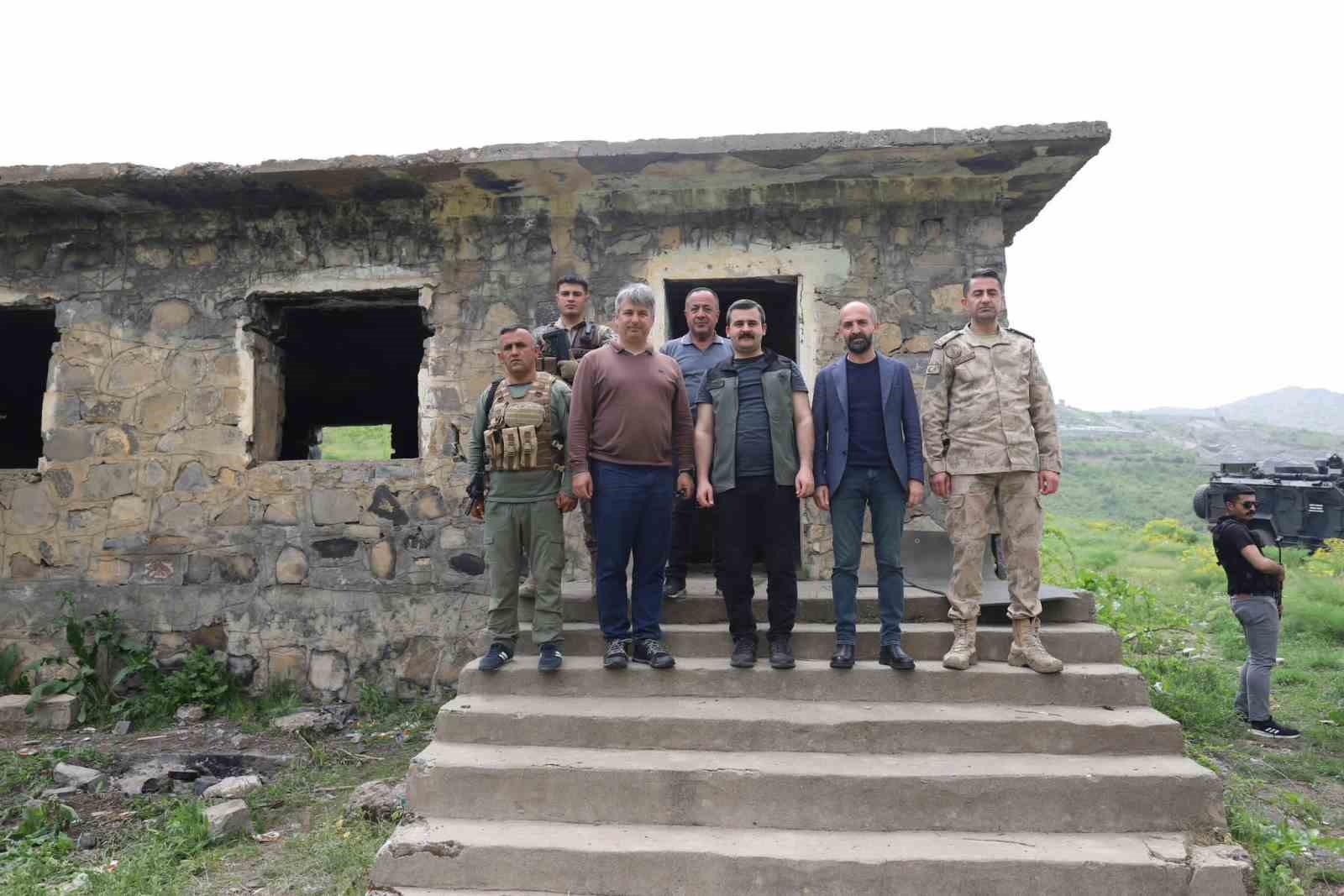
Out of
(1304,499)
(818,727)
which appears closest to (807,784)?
(818,727)

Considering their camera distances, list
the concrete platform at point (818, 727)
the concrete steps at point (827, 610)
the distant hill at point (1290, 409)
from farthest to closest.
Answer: the distant hill at point (1290, 409), the concrete steps at point (827, 610), the concrete platform at point (818, 727)

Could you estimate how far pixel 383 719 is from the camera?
5.08 meters

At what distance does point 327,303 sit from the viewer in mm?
5812

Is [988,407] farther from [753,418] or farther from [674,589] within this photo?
[674,589]

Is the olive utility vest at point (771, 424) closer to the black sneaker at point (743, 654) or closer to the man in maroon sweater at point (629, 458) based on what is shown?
the man in maroon sweater at point (629, 458)

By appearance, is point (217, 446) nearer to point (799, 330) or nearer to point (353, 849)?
point (353, 849)

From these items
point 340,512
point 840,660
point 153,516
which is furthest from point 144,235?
point 840,660

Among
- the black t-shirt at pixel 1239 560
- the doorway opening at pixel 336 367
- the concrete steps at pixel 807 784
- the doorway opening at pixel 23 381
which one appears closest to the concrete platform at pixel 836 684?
the concrete steps at pixel 807 784

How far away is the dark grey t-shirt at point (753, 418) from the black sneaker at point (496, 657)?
141 cm

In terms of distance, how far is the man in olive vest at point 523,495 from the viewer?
12.1 feet

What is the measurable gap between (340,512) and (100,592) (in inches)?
71.3

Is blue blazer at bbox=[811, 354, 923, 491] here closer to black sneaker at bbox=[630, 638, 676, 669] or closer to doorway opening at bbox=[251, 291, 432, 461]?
black sneaker at bbox=[630, 638, 676, 669]

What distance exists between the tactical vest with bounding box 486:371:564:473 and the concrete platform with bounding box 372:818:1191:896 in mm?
1563

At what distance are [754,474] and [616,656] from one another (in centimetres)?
106
